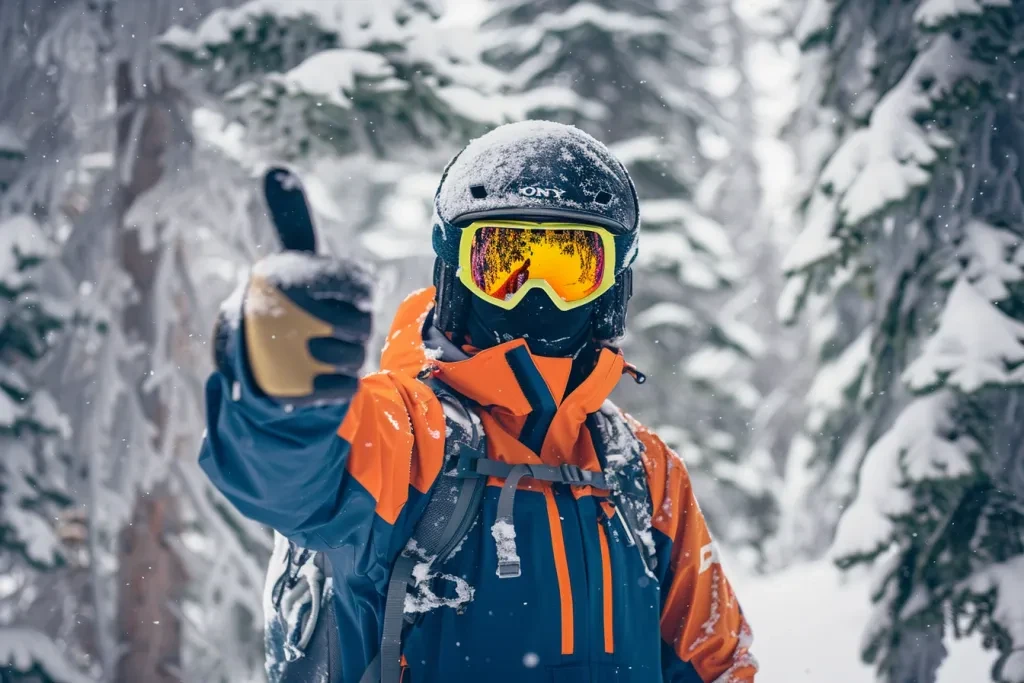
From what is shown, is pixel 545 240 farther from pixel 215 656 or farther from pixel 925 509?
pixel 215 656

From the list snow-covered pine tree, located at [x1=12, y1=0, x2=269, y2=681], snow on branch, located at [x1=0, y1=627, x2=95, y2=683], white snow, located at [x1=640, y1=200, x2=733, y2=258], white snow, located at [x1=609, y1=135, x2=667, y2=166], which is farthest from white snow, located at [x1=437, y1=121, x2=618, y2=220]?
white snow, located at [x1=640, y1=200, x2=733, y2=258]

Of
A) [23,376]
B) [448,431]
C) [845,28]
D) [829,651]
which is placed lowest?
[448,431]

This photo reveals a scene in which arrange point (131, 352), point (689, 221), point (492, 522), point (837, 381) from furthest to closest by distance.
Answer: point (689, 221)
point (837, 381)
point (131, 352)
point (492, 522)

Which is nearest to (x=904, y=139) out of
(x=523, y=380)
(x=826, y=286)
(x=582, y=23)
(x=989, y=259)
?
(x=989, y=259)

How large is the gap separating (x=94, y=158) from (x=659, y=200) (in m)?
7.30

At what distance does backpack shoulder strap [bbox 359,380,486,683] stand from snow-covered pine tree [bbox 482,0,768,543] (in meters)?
8.92

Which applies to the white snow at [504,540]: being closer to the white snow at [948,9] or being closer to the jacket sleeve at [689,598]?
the jacket sleeve at [689,598]

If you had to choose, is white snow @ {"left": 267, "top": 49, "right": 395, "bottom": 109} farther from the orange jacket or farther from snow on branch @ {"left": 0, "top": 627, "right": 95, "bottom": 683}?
snow on branch @ {"left": 0, "top": 627, "right": 95, "bottom": 683}

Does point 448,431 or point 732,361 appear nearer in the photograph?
point 448,431

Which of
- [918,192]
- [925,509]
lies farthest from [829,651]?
[918,192]

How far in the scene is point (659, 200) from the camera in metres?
12.7

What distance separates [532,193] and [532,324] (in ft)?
1.50

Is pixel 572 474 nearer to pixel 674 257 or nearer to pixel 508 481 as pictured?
pixel 508 481

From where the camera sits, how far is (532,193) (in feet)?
9.84
